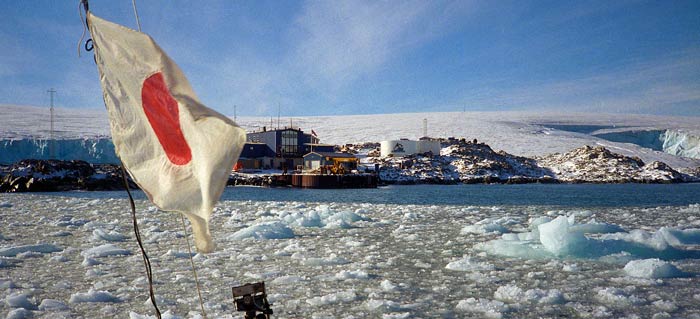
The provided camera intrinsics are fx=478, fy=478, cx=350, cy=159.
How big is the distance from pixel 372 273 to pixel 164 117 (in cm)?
576

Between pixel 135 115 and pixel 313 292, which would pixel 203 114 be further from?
pixel 313 292

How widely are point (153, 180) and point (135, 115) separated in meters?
0.41

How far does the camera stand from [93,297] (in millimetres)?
6148

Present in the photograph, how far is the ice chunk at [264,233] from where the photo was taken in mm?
11720

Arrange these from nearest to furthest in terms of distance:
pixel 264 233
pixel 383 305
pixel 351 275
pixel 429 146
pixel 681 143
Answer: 1. pixel 383 305
2. pixel 351 275
3. pixel 264 233
4. pixel 429 146
5. pixel 681 143

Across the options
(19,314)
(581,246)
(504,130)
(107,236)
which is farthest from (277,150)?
(19,314)

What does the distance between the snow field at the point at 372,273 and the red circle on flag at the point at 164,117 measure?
11.1ft

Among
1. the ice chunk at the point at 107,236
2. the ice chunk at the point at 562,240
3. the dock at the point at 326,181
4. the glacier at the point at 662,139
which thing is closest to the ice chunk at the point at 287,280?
the ice chunk at the point at 562,240

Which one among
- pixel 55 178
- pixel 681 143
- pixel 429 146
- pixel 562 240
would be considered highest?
pixel 681 143

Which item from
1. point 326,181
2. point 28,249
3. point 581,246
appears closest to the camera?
point 581,246

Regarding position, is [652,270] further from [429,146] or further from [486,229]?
[429,146]

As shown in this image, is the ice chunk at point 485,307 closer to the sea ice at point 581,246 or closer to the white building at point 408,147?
the sea ice at point 581,246

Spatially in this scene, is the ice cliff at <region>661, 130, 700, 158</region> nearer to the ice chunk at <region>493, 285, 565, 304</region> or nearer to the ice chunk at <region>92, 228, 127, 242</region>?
the ice chunk at <region>493, 285, 565, 304</region>

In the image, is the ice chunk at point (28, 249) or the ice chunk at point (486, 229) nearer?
the ice chunk at point (28, 249)
